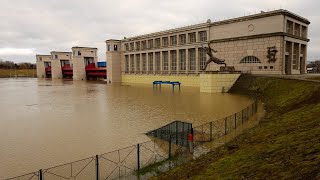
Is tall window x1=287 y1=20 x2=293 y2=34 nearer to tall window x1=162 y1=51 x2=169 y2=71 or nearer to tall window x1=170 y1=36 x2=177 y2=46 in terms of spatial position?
tall window x1=170 y1=36 x2=177 y2=46

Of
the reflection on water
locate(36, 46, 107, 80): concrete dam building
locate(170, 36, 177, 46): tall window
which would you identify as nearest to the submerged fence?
the reflection on water

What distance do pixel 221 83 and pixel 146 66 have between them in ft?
171

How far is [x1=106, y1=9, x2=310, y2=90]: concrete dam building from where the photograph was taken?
6406 centimetres

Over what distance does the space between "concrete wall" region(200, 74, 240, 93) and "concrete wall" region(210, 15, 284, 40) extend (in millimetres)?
15447

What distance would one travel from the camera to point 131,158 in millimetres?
16875

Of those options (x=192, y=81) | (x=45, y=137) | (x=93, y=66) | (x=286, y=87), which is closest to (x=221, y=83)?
(x=286, y=87)

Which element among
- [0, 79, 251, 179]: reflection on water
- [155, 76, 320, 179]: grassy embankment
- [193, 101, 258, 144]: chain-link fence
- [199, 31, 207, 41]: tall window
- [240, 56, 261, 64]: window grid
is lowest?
[0, 79, 251, 179]: reflection on water

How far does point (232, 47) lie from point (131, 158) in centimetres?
6183

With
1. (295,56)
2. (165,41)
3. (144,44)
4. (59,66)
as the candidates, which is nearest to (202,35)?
(165,41)

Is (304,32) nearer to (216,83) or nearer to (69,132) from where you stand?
(216,83)

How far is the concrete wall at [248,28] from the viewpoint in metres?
63.2

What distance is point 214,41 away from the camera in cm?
7656

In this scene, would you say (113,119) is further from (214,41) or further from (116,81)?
(116,81)

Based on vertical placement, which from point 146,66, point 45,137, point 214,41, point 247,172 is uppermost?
point 214,41
